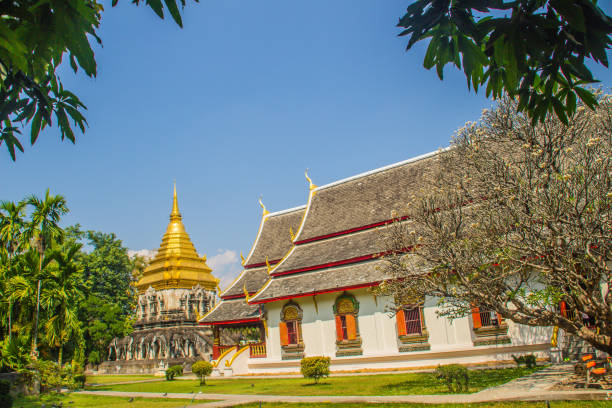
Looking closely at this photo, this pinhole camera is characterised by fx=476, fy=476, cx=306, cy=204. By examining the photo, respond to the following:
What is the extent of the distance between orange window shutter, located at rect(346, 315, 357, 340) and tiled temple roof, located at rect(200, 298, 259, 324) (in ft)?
17.8

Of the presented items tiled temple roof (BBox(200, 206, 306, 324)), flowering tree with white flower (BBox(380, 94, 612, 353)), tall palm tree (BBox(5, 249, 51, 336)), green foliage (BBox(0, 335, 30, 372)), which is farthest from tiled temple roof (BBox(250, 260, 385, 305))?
green foliage (BBox(0, 335, 30, 372))

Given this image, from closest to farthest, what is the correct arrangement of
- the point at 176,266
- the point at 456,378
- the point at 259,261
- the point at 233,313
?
the point at 456,378
the point at 233,313
the point at 259,261
the point at 176,266

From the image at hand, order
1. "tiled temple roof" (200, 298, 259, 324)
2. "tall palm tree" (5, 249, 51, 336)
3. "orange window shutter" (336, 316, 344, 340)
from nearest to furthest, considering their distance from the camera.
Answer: "tall palm tree" (5, 249, 51, 336) → "orange window shutter" (336, 316, 344, 340) → "tiled temple roof" (200, 298, 259, 324)

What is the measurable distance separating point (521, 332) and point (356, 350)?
20.3 feet

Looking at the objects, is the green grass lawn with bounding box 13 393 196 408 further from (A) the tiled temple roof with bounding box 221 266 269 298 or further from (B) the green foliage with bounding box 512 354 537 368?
(A) the tiled temple roof with bounding box 221 266 269 298

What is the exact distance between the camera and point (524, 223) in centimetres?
958

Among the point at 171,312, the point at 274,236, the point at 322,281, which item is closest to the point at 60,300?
the point at 322,281

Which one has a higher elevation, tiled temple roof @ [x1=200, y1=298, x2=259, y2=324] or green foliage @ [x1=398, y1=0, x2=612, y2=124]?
green foliage @ [x1=398, y1=0, x2=612, y2=124]

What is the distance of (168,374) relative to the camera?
22891 mm

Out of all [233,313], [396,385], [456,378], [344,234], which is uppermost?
[344,234]

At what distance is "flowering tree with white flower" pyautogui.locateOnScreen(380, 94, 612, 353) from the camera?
8906mm

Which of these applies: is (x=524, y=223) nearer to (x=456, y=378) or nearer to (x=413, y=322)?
(x=456, y=378)

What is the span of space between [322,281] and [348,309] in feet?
5.10

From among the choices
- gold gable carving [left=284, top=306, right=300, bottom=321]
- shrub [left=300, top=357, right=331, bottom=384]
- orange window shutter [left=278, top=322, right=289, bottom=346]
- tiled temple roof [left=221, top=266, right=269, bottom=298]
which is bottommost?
shrub [left=300, top=357, right=331, bottom=384]
